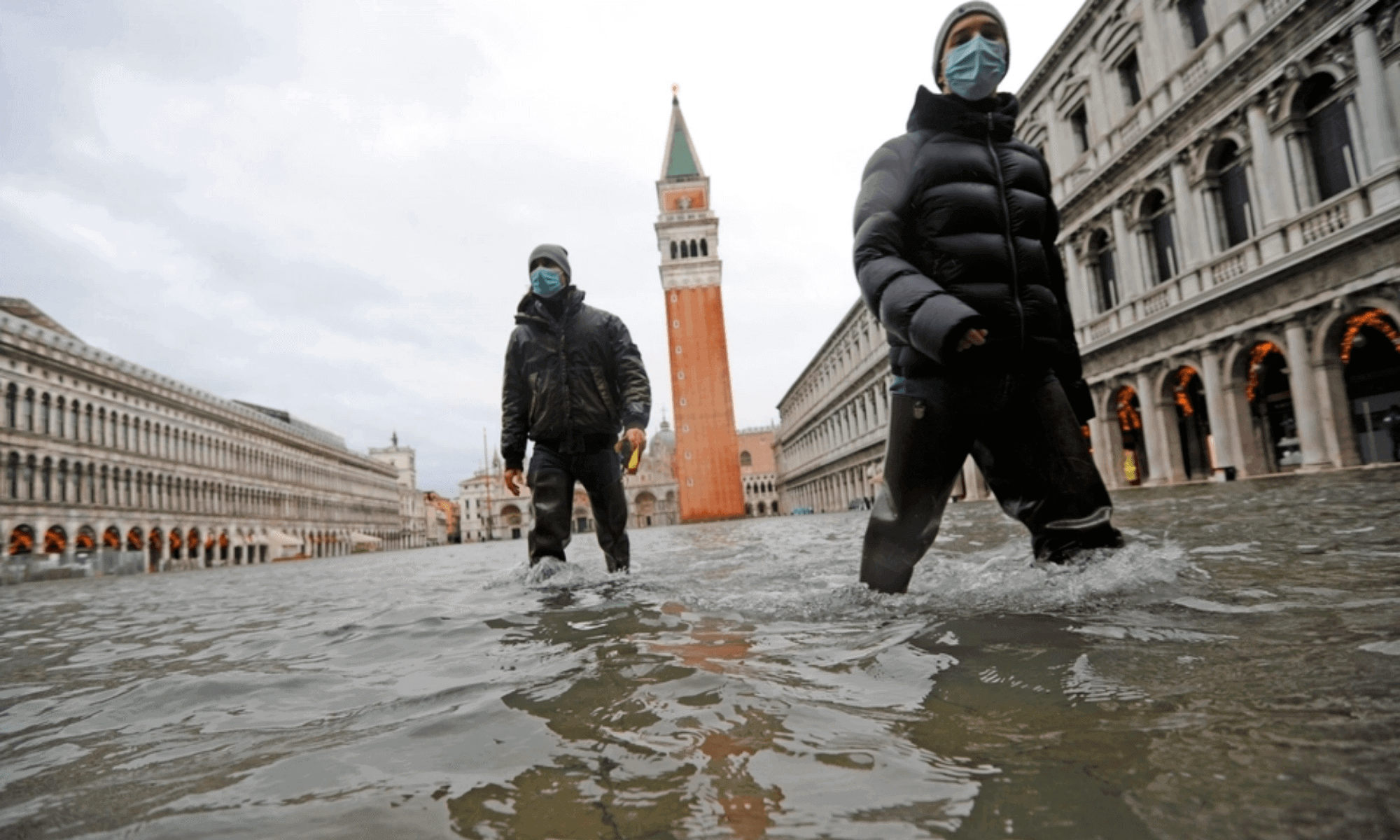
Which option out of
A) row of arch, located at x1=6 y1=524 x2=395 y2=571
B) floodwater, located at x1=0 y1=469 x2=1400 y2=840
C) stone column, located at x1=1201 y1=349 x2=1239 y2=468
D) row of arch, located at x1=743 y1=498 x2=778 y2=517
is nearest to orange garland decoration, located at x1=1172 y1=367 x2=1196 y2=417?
stone column, located at x1=1201 y1=349 x2=1239 y2=468

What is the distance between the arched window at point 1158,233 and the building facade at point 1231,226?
5cm

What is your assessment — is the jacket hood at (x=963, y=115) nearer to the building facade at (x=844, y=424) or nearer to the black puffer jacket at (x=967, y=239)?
the black puffer jacket at (x=967, y=239)

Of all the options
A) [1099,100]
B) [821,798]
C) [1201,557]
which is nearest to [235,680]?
[821,798]

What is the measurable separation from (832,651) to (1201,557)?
2.22 m

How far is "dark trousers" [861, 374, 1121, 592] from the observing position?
2768 mm

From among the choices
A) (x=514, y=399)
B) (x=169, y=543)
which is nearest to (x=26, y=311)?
(x=169, y=543)

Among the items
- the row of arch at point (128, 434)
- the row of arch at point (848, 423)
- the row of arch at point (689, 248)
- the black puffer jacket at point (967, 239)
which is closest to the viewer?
the black puffer jacket at point (967, 239)

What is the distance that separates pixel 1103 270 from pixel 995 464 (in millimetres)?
19435

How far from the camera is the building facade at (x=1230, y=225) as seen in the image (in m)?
12.0

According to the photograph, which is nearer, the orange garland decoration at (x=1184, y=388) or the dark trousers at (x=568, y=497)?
the dark trousers at (x=568, y=497)

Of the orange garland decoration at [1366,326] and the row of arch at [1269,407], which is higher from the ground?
the orange garland decoration at [1366,326]

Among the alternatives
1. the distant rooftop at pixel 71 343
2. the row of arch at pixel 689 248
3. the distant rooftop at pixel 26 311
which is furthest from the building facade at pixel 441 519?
the distant rooftop at pixel 26 311

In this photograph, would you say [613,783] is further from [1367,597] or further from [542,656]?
[1367,597]

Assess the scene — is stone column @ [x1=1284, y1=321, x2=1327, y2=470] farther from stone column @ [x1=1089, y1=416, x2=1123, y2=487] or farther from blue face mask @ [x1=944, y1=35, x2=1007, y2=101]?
blue face mask @ [x1=944, y1=35, x2=1007, y2=101]
